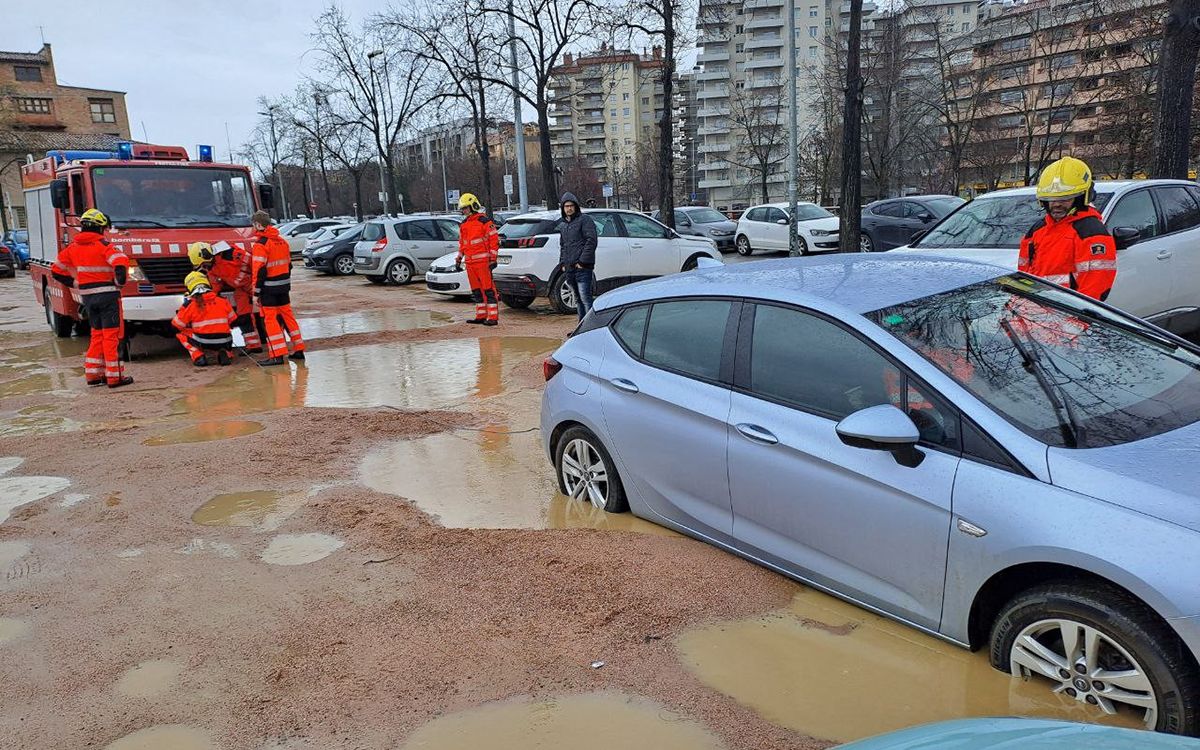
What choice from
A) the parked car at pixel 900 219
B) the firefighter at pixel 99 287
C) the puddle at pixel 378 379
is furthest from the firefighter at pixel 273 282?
the parked car at pixel 900 219

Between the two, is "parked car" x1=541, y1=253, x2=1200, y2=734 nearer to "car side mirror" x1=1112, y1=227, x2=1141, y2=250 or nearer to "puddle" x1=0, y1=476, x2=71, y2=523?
"car side mirror" x1=1112, y1=227, x2=1141, y2=250

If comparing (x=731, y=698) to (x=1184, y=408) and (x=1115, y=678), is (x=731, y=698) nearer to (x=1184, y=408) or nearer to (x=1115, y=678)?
(x=1115, y=678)

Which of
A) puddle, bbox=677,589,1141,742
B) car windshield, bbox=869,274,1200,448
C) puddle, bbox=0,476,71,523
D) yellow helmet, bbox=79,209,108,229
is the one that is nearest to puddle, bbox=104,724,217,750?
puddle, bbox=677,589,1141,742

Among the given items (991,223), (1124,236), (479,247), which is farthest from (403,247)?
(1124,236)

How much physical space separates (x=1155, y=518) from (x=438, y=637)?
2.73m

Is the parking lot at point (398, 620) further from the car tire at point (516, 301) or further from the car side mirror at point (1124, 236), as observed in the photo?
the car tire at point (516, 301)

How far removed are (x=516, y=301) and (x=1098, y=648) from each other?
1262cm

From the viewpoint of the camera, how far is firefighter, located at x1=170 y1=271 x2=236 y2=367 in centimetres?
1066

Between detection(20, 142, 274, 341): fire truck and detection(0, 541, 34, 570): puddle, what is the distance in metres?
6.39

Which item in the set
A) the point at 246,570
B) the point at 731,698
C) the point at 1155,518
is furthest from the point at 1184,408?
the point at 246,570

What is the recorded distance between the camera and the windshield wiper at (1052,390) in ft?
9.61

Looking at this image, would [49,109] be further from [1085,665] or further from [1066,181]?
[1085,665]

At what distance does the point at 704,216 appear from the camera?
2831 centimetres

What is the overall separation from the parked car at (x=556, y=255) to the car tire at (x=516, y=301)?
0.02 m
